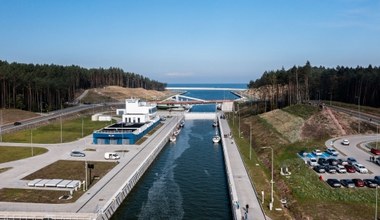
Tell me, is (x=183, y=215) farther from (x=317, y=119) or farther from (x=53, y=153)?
(x=317, y=119)

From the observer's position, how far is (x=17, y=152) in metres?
63.0

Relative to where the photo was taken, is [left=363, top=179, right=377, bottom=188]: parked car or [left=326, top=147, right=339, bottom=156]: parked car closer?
[left=363, top=179, right=377, bottom=188]: parked car

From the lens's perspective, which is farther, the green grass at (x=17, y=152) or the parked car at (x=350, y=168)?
the green grass at (x=17, y=152)

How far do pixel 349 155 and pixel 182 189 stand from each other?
25977mm

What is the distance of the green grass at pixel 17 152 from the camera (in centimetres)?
5875

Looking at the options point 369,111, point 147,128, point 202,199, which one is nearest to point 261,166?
point 202,199

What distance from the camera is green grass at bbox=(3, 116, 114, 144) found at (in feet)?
249

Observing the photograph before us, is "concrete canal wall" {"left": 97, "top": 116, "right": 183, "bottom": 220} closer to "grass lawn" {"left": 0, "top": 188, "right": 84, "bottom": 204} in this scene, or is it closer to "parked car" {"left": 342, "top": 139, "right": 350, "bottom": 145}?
"grass lawn" {"left": 0, "top": 188, "right": 84, "bottom": 204}

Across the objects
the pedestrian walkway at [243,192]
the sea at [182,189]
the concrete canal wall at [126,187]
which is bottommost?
the sea at [182,189]

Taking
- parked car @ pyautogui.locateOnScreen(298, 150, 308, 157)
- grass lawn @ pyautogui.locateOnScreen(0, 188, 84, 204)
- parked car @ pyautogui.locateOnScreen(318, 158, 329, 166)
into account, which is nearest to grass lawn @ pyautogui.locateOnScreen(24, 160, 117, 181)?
grass lawn @ pyautogui.locateOnScreen(0, 188, 84, 204)

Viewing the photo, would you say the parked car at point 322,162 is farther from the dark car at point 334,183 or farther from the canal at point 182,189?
the canal at point 182,189

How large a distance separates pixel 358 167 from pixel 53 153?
4342 centimetres

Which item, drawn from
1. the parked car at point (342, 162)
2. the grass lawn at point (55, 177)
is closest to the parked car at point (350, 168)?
the parked car at point (342, 162)

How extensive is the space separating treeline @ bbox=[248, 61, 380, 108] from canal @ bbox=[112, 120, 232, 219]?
56392 mm
